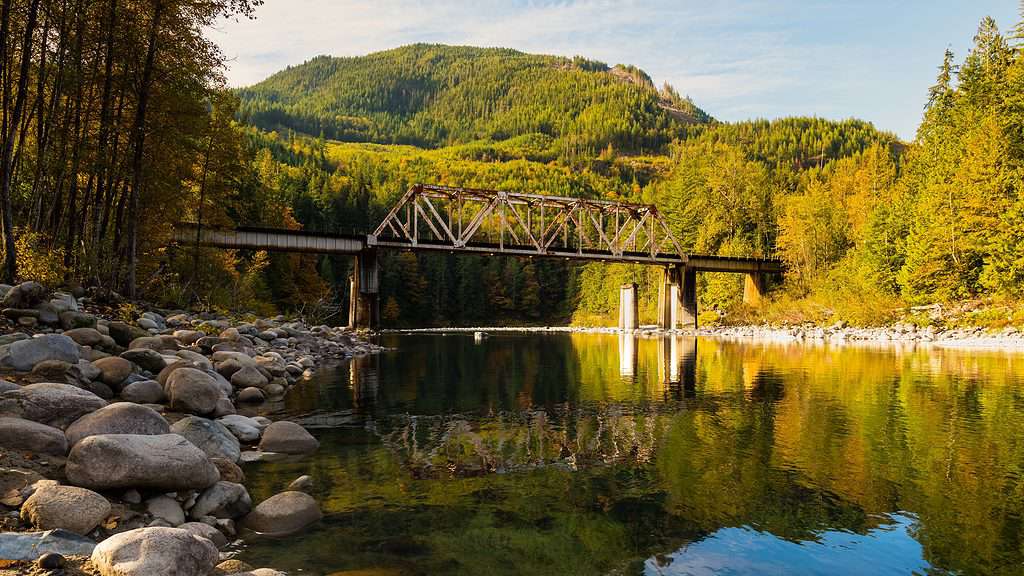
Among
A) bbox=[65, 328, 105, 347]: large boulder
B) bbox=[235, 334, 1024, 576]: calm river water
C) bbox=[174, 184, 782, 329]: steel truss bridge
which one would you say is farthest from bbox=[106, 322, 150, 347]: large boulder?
bbox=[174, 184, 782, 329]: steel truss bridge

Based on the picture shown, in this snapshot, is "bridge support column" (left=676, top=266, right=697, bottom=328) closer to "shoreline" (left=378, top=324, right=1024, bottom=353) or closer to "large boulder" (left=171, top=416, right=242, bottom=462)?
"shoreline" (left=378, top=324, right=1024, bottom=353)

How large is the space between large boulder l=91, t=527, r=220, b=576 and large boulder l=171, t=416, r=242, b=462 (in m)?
3.97

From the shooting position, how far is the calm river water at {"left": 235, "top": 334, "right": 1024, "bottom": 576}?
23.3 feet

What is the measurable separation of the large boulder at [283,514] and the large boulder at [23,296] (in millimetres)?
11276

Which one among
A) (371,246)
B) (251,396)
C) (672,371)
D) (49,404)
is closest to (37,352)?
(49,404)

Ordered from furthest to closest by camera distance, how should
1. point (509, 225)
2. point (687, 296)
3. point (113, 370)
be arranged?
point (687, 296) → point (509, 225) → point (113, 370)

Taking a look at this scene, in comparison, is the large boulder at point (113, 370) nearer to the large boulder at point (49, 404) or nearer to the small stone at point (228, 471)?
the large boulder at point (49, 404)

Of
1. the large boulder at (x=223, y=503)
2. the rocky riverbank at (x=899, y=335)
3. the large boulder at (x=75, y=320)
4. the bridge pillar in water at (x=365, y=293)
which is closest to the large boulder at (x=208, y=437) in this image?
the large boulder at (x=223, y=503)

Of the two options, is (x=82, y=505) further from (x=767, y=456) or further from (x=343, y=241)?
(x=343, y=241)

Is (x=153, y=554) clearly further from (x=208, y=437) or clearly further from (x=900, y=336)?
(x=900, y=336)

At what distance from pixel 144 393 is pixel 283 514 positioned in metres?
6.53

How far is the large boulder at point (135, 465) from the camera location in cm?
731

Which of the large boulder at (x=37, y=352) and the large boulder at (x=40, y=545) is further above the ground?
the large boulder at (x=37, y=352)

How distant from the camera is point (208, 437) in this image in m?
10.2
